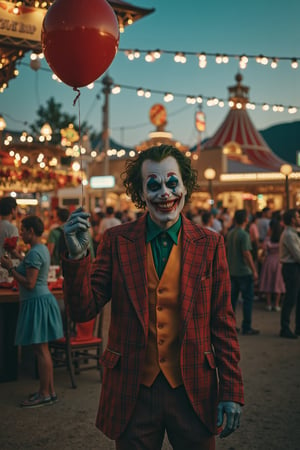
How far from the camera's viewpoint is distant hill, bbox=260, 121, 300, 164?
13900 cm

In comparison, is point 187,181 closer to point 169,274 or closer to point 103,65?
point 169,274

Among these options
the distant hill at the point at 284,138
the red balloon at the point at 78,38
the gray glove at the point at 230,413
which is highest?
the distant hill at the point at 284,138

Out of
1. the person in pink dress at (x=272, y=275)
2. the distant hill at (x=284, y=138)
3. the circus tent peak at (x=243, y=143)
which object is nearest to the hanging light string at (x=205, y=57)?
the person in pink dress at (x=272, y=275)

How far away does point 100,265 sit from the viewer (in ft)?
8.09

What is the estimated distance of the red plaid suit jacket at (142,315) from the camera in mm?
2283

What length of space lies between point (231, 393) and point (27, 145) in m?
10.2

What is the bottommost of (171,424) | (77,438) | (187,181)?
(77,438)

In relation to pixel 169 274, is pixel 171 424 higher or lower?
lower

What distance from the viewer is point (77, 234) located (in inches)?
86.6

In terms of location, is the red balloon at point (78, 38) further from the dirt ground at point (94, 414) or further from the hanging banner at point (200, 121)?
the hanging banner at point (200, 121)

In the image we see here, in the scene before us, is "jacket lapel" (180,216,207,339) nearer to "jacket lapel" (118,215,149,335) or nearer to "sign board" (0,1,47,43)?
→ "jacket lapel" (118,215,149,335)

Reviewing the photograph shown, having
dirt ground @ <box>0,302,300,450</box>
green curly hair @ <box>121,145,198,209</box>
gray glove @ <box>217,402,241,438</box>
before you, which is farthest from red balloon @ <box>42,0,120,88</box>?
dirt ground @ <box>0,302,300,450</box>

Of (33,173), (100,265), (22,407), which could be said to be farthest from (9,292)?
(33,173)

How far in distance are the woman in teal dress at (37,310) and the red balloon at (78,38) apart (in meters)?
2.23
